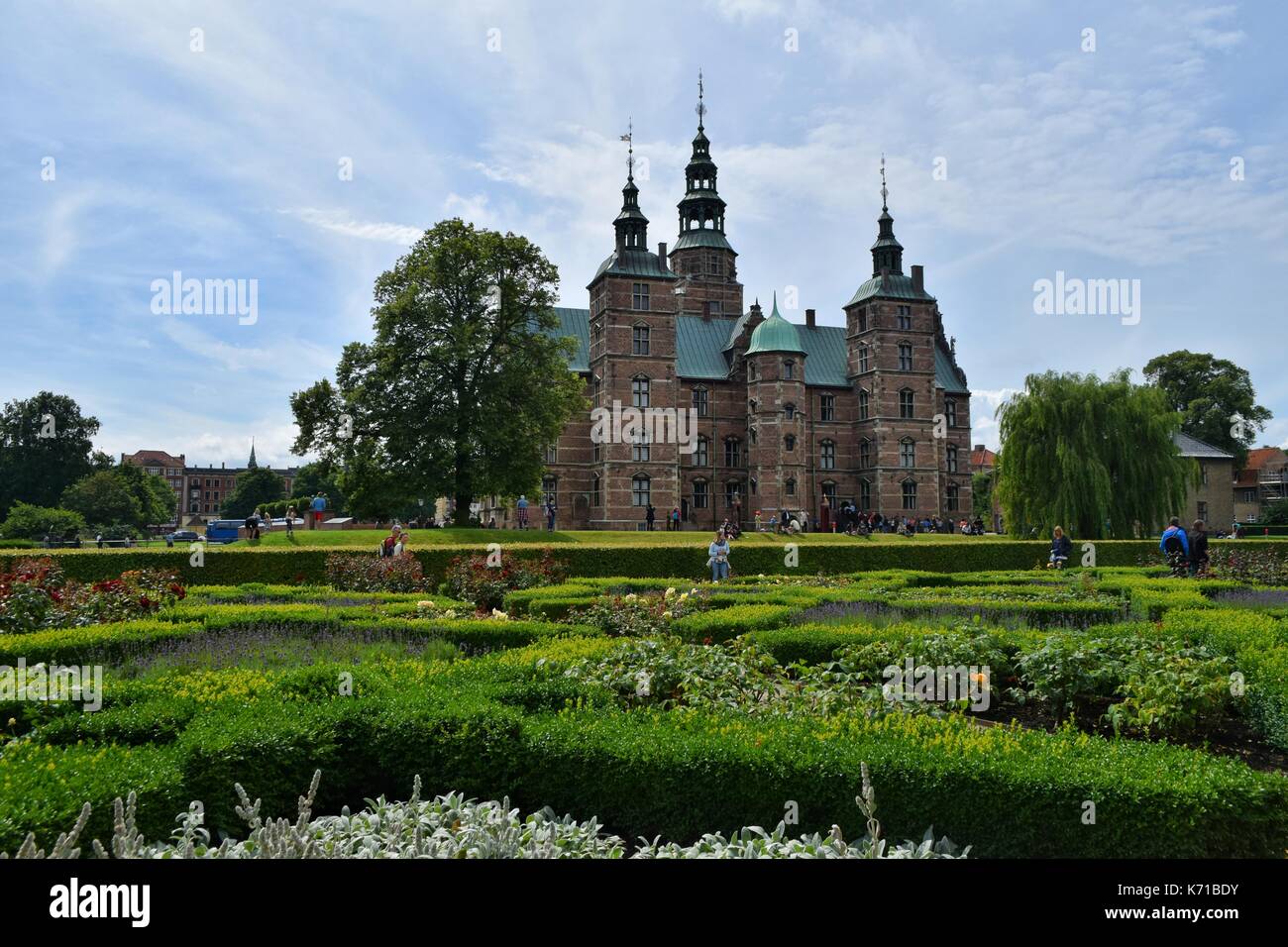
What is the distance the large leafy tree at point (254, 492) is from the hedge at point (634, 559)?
3204 inches

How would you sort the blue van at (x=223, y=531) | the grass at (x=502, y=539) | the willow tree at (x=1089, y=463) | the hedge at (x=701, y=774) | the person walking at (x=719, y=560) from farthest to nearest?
the blue van at (x=223, y=531), the willow tree at (x=1089, y=463), the grass at (x=502, y=539), the person walking at (x=719, y=560), the hedge at (x=701, y=774)

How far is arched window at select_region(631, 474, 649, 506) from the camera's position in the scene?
160 ft

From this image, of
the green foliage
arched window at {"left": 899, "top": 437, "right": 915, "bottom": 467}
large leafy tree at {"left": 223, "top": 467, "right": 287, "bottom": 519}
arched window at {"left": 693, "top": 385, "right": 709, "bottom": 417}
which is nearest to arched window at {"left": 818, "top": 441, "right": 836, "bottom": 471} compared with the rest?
arched window at {"left": 899, "top": 437, "right": 915, "bottom": 467}

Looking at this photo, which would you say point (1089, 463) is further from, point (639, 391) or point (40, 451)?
point (40, 451)

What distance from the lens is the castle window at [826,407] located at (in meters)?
57.9

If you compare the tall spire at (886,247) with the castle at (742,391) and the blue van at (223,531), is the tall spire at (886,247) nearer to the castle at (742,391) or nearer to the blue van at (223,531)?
the castle at (742,391)

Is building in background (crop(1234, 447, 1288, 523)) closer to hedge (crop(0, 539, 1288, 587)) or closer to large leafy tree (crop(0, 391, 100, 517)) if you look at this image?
hedge (crop(0, 539, 1288, 587))

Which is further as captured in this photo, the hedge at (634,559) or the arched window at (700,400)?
the arched window at (700,400)

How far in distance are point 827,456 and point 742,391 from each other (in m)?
7.21

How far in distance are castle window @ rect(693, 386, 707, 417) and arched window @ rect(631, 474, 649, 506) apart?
7923mm

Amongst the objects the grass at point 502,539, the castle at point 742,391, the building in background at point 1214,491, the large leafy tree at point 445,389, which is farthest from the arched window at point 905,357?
the large leafy tree at point 445,389

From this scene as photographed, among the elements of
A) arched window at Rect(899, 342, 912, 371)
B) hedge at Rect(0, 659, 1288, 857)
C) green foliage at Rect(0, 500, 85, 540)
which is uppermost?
arched window at Rect(899, 342, 912, 371)
